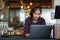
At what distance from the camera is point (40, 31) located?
142cm

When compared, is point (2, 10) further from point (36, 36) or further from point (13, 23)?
point (36, 36)

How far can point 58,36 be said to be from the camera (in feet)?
4.49

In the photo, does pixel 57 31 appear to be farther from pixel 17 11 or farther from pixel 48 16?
pixel 17 11

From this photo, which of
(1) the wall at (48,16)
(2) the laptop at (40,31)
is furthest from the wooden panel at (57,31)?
(1) the wall at (48,16)

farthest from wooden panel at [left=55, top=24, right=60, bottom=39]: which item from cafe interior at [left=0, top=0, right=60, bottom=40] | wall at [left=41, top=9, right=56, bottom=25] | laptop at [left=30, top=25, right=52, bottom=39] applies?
cafe interior at [left=0, top=0, right=60, bottom=40]

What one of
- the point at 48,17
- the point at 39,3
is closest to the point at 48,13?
the point at 48,17

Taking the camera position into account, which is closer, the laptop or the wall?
the laptop

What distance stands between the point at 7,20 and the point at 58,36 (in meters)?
2.70

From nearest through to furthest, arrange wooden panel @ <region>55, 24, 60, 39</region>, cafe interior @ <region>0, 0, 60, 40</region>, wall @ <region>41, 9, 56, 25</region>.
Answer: wooden panel @ <region>55, 24, 60, 39</region>
wall @ <region>41, 9, 56, 25</region>
cafe interior @ <region>0, 0, 60, 40</region>

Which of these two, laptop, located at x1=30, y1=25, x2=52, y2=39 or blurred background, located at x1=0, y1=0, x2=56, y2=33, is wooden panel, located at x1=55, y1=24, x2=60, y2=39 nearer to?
laptop, located at x1=30, y1=25, x2=52, y2=39

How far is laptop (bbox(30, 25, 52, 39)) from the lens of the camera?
141 cm

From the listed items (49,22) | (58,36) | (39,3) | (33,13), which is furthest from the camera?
(39,3)

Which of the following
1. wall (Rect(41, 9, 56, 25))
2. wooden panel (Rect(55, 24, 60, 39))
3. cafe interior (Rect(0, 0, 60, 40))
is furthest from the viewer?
cafe interior (Rect(0, 0, 60, 40))

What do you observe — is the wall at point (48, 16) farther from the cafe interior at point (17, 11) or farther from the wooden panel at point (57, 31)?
the wooden panel at point (57, 31)
